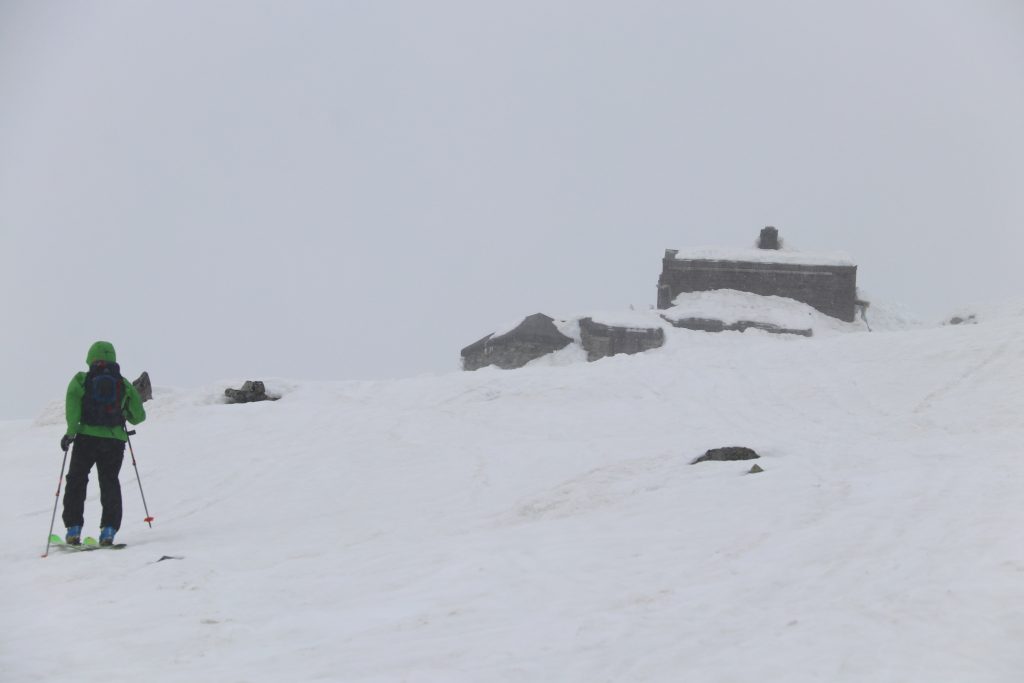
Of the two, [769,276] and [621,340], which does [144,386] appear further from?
[769,276]

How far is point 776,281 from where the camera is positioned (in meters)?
50.3

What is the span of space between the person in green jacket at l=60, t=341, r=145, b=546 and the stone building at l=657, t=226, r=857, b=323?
40853 mm

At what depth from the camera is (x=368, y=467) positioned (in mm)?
15469

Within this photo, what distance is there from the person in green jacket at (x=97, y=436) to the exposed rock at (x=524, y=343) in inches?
1309

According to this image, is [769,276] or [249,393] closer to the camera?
[249,393]

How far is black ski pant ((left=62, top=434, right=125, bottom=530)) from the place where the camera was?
11.0 metres

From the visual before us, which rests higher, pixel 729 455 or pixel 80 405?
pixel 80 405

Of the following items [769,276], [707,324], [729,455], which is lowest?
[707,324]

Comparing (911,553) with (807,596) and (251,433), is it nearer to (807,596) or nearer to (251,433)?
(807,596)

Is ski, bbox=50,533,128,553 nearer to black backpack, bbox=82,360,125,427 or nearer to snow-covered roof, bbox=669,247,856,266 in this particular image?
black backpack, bbox=82,360,125,427

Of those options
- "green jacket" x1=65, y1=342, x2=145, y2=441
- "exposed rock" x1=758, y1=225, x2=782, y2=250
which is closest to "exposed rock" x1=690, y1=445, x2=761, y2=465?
"green jacket" x1=65, y1=342, x2=145, y2=441

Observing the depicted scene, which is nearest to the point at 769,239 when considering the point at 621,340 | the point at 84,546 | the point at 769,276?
the point at 769,276

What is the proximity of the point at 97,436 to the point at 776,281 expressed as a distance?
42250 mm

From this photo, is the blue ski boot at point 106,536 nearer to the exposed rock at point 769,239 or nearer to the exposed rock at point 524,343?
the exposed rock at point 524,343
